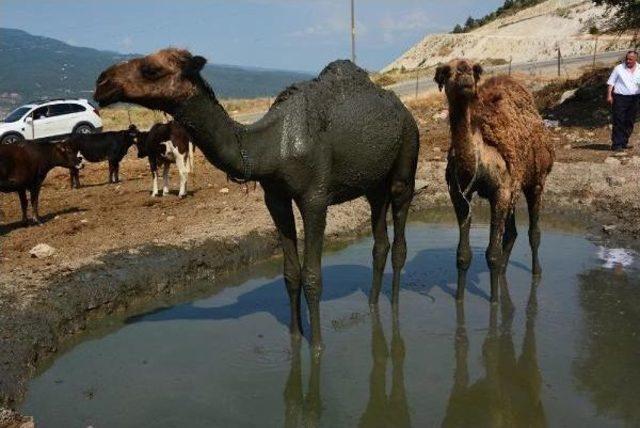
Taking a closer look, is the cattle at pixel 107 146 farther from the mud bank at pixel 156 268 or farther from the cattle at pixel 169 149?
the mud bank at pixel 156 268

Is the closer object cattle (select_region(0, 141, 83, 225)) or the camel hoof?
the camel hoof

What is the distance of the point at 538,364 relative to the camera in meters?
5.84

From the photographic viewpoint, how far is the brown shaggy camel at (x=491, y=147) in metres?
6.04

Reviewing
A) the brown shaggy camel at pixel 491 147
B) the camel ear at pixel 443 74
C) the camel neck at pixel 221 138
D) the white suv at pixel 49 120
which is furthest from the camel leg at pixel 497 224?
the white suv at pixel 49 120

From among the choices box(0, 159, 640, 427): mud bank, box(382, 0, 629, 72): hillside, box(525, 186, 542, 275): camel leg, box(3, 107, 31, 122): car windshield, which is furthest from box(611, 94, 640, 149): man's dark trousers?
box(382, 0, 629, 72): hillside

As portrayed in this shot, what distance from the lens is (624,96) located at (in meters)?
13.9

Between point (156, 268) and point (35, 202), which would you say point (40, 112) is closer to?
point (35, 202)

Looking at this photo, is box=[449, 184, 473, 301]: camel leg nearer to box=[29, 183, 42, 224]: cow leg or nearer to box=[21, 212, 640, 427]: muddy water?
box=[21, 212, 640, 427]: muddy water

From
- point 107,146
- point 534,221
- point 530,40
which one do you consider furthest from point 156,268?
point 530,40

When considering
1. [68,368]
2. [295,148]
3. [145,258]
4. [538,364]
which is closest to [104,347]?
[68,368]

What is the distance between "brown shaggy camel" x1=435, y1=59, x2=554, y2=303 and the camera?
19.8 feet

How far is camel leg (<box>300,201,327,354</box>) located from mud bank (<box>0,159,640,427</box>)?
2.51 m

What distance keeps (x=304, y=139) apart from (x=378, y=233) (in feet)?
6.51

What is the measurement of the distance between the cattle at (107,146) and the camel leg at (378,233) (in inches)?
422
